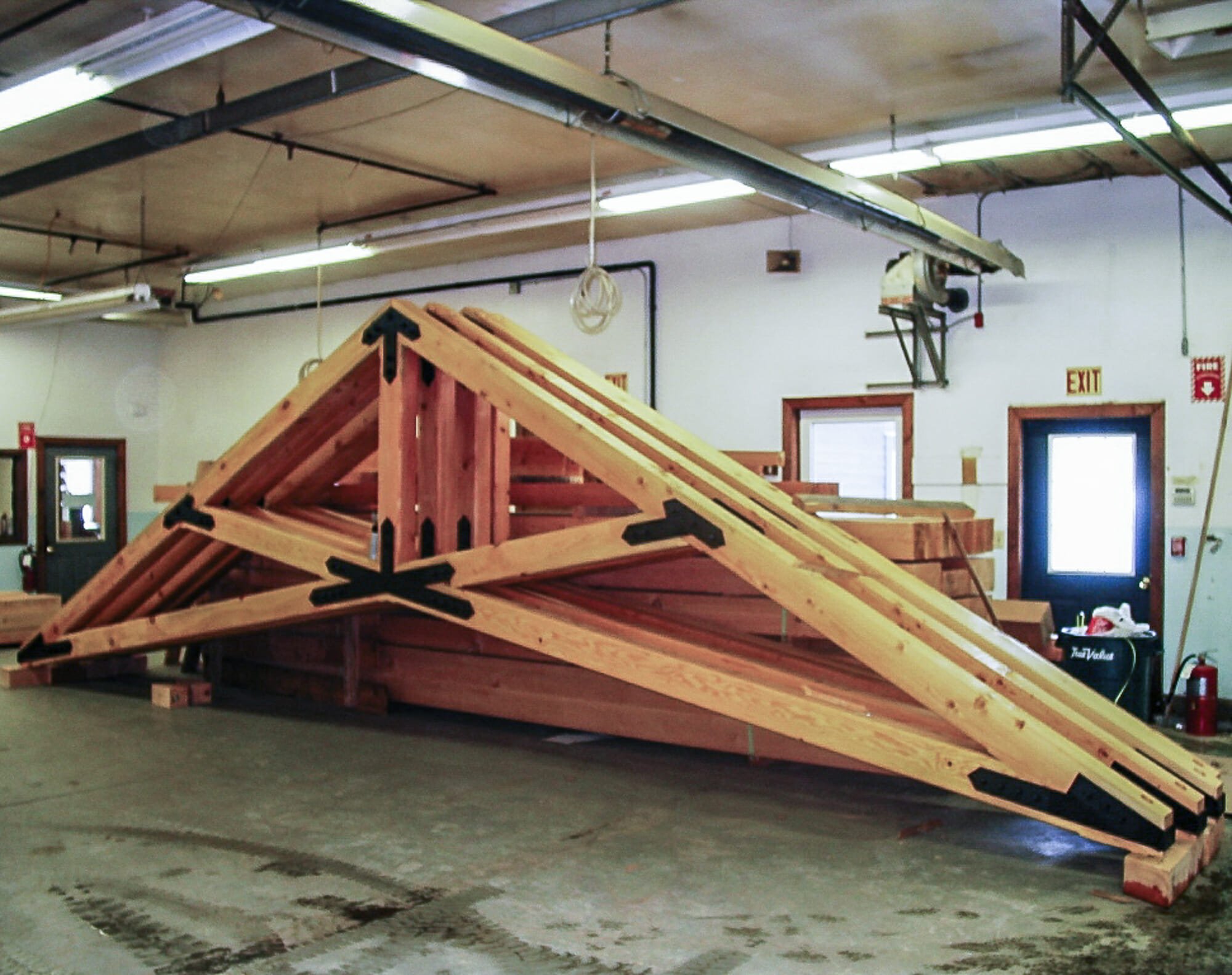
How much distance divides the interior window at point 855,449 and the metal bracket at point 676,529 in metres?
4.59

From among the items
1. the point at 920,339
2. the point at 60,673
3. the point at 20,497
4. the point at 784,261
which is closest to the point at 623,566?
the point at 920,339

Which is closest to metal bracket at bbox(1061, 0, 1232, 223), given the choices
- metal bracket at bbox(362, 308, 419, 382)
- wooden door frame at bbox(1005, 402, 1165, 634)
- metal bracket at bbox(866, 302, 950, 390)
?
wooden door frame at bbox(1005, 402, 1165, 634)

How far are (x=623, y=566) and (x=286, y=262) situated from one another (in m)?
6.19

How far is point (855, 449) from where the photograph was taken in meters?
9.91

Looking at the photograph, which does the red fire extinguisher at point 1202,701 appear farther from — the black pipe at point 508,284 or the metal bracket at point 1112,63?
the black pipe at point 508,284

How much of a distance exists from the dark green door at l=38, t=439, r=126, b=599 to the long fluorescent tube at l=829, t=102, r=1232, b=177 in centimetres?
1085

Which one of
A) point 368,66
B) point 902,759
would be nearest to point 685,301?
point 368,66

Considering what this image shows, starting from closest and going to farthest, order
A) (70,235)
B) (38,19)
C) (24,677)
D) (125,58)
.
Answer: (125,58) < (38,19) < (24,677) < (70,235)

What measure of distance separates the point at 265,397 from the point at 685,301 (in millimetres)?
6190

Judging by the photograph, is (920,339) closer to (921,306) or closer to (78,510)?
(921,306)

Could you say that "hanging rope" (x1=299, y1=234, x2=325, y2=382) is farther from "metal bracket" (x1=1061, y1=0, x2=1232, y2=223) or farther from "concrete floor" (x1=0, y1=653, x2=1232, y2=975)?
"metal bracket" (x1=1061, y1=0, x2=1232, y2=223)

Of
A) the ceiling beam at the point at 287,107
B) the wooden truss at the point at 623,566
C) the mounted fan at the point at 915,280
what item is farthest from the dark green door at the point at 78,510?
the mounted fan at the point at 915,280

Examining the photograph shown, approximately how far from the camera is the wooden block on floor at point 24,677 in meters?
9.00

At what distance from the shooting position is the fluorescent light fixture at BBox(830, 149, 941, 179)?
23.6 feet
